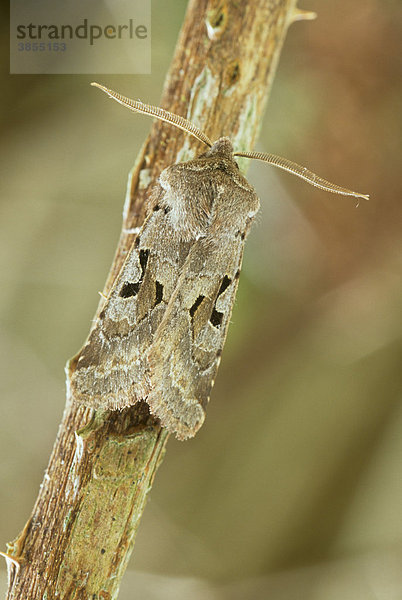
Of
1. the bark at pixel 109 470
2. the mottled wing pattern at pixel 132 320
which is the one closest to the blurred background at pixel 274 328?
the bark at pixel 109 470

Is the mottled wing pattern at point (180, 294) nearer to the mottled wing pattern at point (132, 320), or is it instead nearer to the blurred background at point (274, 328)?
the mottled wing pattern at point (132, 320)

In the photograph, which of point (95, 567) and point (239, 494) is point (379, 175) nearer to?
point (239, 494)

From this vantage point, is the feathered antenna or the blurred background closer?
the feathered antenna

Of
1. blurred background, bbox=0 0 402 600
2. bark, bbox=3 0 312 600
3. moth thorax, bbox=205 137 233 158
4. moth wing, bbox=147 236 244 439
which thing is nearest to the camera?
bark, bbox=3 0 312 600

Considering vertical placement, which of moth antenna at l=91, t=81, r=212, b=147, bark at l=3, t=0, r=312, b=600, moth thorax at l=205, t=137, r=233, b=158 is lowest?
bark at l=3, t=0, r=312, b=600

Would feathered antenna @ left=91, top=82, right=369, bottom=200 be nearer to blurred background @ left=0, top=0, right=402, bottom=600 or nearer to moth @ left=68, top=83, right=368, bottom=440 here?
moth @ left=68, top=83, right=368, bottom=440

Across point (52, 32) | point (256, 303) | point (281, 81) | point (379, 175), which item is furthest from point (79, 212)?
point (379, 175)

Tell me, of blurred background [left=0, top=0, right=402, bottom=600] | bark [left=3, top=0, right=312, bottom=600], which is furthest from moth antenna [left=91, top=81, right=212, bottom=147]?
blurred background [left=0, top=0, right=402, bottom=600]
